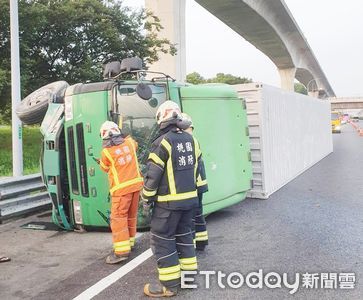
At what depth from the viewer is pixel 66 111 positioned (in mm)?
5781

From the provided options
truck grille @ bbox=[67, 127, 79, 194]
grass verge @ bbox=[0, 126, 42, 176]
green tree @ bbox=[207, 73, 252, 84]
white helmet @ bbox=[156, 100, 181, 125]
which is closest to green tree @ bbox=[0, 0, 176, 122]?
grass verge @ bbox=[0, 126, 42, 176]

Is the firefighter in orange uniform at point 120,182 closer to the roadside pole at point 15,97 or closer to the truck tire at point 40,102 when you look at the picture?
the truck tire at point 40,102

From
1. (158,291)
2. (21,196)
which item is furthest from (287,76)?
(158,291)

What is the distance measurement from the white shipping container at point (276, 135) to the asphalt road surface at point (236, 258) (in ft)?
3.64

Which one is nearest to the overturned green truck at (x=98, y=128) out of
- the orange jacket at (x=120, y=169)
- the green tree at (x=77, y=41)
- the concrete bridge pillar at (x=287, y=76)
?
the orange jacket at (x=120, y=169)

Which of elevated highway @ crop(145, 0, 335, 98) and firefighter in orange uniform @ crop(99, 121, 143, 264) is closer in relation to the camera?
firefighter in orange uniform @ crop(99, 121, 143, 264)

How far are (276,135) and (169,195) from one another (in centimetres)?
576

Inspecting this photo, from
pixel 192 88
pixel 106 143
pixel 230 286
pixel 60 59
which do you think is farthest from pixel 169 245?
pixel 60 59

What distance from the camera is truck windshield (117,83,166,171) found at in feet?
18.3

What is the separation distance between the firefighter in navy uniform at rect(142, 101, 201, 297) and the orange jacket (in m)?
0.93

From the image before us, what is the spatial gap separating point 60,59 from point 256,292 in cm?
1286

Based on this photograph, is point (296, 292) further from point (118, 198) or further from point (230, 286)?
point (118, 198)

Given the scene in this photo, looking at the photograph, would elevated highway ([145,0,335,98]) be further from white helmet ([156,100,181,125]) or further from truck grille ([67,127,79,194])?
white helmet ([156,100,181,125])

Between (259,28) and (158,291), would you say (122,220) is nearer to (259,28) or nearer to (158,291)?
(158,291)
